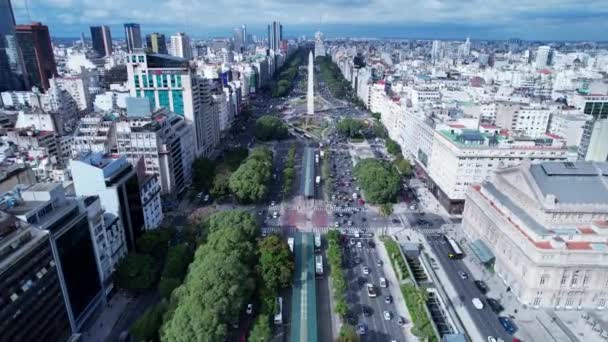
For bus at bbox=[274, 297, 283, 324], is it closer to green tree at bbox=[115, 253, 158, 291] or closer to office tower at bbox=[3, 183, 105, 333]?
green tree at bbox=[115, 253, 158, 291]

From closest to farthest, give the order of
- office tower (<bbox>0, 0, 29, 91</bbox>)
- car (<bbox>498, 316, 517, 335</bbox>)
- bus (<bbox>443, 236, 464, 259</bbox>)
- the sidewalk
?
car (<bbox>498, 316, 517, 335</bbox>) < the sidewalk < bus (<bbox>443, 236, 464, 259</bbox>) < office tower (<bbox>0, 0, 29, 91</bbox>)

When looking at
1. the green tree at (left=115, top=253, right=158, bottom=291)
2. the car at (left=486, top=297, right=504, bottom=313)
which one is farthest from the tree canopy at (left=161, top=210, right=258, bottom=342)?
the car at (left=486, top=297, right=504, bottom=313)

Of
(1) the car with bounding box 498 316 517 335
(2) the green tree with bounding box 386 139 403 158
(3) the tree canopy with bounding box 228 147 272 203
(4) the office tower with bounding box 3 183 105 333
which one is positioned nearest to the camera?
(4) the office tower with bounding box 3 183 105 333

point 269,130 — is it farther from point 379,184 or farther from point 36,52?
point 36,52

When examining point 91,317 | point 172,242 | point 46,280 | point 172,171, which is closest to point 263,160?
point 172,171

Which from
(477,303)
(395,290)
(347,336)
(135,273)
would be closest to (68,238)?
(135,273)

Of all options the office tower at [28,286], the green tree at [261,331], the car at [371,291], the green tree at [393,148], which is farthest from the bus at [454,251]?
the office tower at [28,286]

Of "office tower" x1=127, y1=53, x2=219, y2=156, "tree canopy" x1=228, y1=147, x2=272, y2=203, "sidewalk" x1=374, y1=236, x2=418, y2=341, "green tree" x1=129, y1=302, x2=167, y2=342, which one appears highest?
"office tower" x1=127, y1=53, x2=219, y2=156
